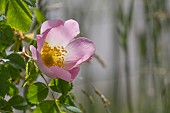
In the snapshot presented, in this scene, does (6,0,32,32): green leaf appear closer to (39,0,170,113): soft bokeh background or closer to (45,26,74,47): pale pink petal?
(45,26,74,47): pale pink petal

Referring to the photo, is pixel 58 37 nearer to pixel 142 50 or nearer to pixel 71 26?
pixel 71 26

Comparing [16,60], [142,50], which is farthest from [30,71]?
[142,50]

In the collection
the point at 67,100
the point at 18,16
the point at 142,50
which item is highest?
the point at 18,16

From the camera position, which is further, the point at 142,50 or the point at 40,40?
the point at 142,50

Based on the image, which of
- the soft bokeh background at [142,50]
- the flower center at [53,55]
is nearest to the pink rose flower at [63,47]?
the flower center at [53,55]

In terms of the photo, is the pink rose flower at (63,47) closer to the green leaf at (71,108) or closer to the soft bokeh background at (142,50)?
the green leaf at (71,108)

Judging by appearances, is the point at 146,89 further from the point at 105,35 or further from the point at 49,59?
the point at 105,35

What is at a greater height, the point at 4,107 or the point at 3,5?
the point at 3,5
